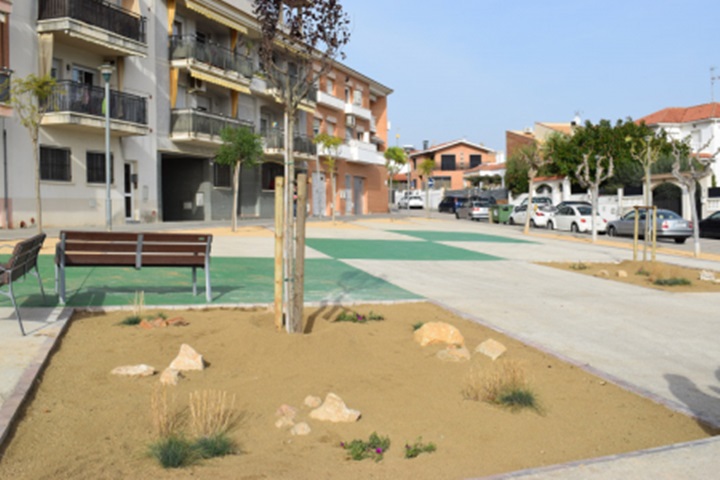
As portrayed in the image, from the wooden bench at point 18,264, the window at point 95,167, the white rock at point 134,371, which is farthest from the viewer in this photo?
the window at point 95,167

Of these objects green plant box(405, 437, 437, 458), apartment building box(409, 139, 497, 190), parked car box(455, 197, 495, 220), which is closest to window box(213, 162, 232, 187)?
parked car box(455, 197, 495, 220)

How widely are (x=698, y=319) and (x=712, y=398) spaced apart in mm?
4229

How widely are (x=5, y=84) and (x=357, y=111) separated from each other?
34.0 meters

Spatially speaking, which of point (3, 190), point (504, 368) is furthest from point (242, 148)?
point (504, 368)

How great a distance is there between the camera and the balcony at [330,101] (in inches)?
1844

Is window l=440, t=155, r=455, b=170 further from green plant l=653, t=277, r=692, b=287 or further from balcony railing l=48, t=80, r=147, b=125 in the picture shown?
green plant l=653, t=277, r=692, b=287

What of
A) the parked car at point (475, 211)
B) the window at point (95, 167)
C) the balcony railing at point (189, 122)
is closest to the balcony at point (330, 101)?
the parked car at point (475, 211)

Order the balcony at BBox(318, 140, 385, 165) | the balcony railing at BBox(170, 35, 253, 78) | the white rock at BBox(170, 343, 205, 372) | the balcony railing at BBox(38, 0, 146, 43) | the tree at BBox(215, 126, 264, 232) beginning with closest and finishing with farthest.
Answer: the white rock at BBox(170, 343, 205, 372) → the balcony railing at BBox(38, 0, 146, 43) → the tree at BBox(215, 126, 264, 232) → the balcony railing at BBox(170, 35, 253, 78) → the balcony at BBox(318, 140, 385, 165)

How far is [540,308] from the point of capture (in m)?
10.0

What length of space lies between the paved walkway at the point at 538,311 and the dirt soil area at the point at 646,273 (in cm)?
62

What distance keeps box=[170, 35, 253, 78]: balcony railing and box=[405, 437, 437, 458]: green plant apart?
29298 millimetres

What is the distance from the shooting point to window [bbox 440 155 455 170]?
96438 millimetres

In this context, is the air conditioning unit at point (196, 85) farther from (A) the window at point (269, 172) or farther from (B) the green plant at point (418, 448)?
(B) the green plant at point (418, 448)

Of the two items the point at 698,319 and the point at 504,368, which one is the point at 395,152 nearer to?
the point at 698,319
